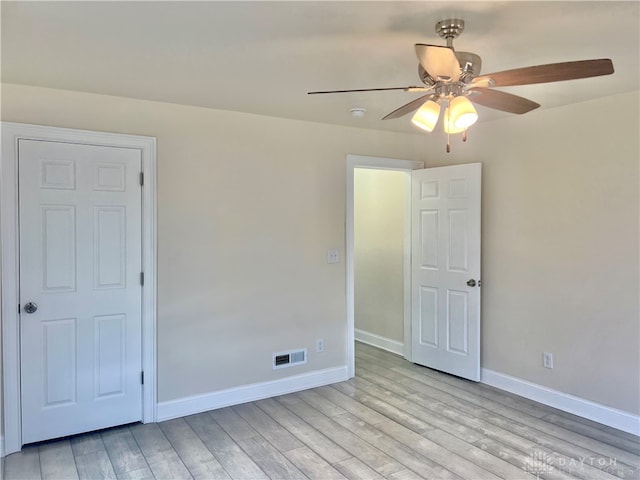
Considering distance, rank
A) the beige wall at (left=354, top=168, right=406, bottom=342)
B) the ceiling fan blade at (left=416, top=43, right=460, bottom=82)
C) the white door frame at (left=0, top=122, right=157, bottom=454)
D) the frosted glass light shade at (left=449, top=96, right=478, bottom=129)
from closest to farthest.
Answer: the ceiling fan blade at (left=416, top=43, right=460, bottom=82)
the frosted glass light shade at (left=449, top=96, right=478, bottom=129)
the white door frame at (left=0, top=122, right=157, bottom=454)
the beige wall at (left=354, top=168, right=406, bottom=342)

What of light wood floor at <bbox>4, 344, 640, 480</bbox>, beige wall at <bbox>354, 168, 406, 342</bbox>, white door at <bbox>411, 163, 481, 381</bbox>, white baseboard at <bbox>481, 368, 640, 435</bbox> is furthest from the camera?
beige wall at <bbox>354, 168, 406, 342</bbox>

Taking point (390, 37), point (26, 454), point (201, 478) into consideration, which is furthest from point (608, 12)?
point (26, 454)

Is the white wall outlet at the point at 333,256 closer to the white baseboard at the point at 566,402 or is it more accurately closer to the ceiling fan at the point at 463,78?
the white baseboard at the point at 566,402

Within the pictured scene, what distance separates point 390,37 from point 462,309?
9.01ft

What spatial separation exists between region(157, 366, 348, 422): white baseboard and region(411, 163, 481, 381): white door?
3.18 feet

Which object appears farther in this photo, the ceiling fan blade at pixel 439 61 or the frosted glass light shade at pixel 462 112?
the frosted glass light shade at pixel 462 112

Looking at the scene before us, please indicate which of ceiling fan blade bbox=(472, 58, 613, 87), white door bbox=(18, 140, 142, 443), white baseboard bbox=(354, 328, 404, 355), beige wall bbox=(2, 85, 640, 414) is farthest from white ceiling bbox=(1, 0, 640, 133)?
white baseboard bbox=(354, 328, 404, 355)

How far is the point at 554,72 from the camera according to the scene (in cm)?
187

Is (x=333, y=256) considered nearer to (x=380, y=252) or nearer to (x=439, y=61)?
(x=380, y=252)

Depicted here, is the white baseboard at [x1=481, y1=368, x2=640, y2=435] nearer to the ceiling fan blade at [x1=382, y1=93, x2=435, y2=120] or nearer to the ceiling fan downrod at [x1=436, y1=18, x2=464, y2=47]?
the ceiling fan blade at [x1=382, y1=93, x2=435, y2=120]

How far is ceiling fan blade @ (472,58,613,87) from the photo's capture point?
5.77 ft

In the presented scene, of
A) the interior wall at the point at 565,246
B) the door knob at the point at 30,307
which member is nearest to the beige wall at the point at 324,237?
the interior wall at the point at 565,246

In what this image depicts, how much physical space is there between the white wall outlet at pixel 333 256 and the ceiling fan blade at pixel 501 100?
209cm

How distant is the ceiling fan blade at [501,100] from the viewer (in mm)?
2188
